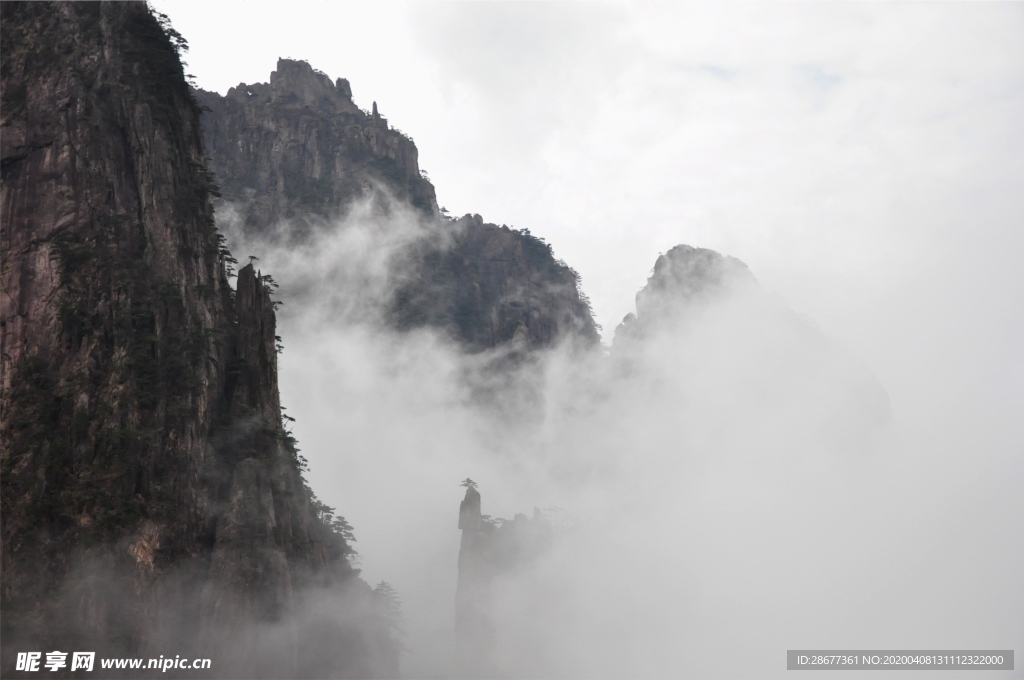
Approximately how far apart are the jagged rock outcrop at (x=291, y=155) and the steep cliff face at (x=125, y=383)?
75.3 meters

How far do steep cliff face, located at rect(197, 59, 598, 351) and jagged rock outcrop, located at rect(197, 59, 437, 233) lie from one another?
160mm

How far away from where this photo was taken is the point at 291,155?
495 feet

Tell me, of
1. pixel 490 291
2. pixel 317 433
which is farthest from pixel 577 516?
pixel 490 291

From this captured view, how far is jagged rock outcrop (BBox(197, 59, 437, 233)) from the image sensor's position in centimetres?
14750

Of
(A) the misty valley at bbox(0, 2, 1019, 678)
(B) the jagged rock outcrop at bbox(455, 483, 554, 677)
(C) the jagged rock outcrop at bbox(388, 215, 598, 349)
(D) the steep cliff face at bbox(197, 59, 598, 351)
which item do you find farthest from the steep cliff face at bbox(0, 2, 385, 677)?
(C) the jagged rock outcrop at bbox(388, 215, 598, 349)

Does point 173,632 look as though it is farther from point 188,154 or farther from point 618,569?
point 618,569

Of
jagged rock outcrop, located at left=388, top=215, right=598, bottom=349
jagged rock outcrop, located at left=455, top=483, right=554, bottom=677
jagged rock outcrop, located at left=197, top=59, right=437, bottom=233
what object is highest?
jagged rock outcrop, located at left=197, top=59, right=437, bottom=233

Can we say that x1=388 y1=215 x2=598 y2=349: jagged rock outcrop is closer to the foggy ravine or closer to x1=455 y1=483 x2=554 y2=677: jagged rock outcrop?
the foggy ravine

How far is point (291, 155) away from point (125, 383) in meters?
96.5

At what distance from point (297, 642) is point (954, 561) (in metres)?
171

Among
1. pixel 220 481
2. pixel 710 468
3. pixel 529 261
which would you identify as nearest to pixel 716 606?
pixel 710 468

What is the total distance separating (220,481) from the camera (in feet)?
209

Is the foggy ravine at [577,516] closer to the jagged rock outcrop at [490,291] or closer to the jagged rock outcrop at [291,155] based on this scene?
the jagged rock outcrop at [490,291]

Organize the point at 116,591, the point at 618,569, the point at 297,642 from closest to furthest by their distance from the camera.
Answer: the point at 116,591 < the point at 297,642 < the point at 618,569
